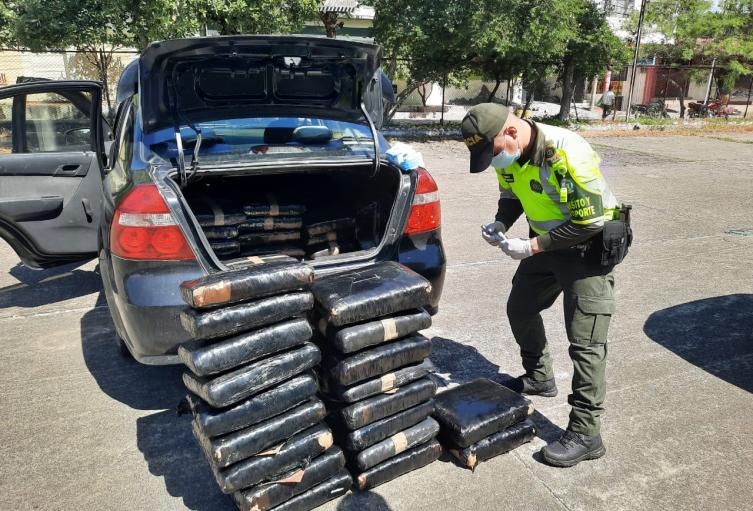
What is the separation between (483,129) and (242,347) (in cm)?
144

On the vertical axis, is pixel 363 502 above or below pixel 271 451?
below

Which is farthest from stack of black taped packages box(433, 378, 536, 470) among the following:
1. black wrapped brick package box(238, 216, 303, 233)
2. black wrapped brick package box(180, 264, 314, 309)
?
black wrapped brick package box(238, 216, 303, 233)

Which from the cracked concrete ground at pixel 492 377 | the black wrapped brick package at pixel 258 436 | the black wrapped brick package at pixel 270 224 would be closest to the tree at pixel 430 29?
the cracked concrete ground at pixel 492 377

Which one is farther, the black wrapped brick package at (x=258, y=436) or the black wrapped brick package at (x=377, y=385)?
the black wrapped brick package at (x=377, y=385)

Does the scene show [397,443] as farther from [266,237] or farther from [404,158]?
[266,237]

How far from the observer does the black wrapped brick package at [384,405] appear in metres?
2.57

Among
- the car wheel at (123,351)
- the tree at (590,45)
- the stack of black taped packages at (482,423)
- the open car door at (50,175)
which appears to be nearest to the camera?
the stack of black taped packages at (482,423)

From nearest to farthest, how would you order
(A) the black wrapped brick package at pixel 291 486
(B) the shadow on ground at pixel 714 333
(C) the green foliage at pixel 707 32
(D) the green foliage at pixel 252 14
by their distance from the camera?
(A) the black wrapped brick package at pixel 291 486, (B) the shadow on ground at pixel 714 333, (D) the green foliage at pixel 252 14, (C) the green foliage at pixel 707 32

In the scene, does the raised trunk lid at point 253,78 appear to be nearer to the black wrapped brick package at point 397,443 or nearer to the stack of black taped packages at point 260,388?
the stack of black taped packages at point 260,388

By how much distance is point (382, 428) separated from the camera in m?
2.65

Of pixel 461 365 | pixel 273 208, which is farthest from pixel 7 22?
pixel 461 365

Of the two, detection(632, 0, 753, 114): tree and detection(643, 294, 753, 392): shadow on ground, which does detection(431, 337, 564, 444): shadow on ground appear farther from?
detection(632, 0, 753, 114): tree

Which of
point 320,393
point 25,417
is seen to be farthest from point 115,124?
point 320,393

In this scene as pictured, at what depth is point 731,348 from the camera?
13.2 ft
